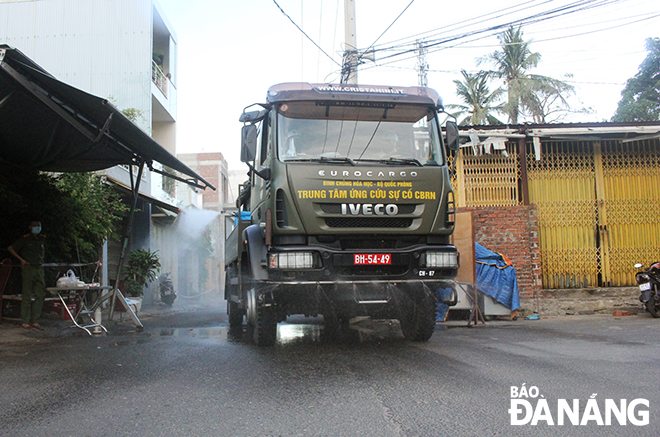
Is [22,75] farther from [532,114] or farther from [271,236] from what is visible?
[532,114]

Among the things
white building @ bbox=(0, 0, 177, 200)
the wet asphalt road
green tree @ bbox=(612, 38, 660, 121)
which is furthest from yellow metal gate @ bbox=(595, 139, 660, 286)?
green tree @ bbox=(612, 38, 660, 121)

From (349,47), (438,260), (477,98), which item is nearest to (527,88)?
(477,98)

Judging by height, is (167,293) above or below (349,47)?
below

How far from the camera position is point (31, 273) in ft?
26.6

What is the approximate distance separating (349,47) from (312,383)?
1107 cm

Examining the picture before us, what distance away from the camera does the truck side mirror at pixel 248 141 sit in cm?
634

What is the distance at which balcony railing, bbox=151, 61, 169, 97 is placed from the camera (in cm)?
1992

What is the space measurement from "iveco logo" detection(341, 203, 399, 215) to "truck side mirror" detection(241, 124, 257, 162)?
1.38m

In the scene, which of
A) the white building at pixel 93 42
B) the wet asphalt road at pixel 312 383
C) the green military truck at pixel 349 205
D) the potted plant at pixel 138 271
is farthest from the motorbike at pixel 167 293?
the green military truck at pixel 349 205

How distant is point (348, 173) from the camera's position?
5895 mm

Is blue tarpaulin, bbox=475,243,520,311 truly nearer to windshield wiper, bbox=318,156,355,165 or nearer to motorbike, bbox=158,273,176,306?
windshield wiper, bbox=318,156,355,165

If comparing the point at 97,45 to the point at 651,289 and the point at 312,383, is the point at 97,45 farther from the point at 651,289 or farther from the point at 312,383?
the point at 651,289

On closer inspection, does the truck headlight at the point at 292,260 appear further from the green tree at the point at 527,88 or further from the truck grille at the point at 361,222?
the green tree at the point at 527,88

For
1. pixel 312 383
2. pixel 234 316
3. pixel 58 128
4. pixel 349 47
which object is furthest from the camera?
pixel 349 47
